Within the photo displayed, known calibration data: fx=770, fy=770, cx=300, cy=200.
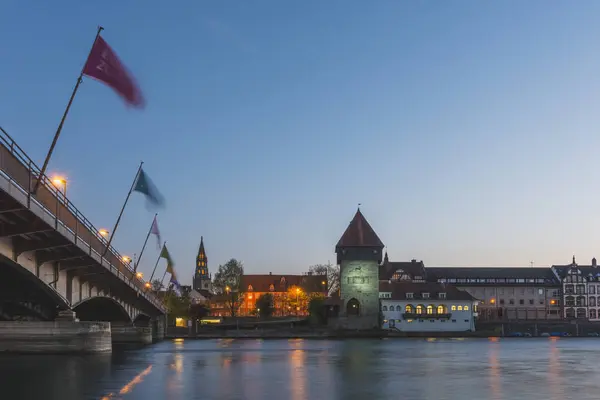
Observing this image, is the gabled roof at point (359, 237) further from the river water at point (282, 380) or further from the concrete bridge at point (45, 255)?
the river water at point (282, 380)

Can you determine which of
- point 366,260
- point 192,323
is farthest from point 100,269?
point 366,260

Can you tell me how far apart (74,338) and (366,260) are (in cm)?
10332

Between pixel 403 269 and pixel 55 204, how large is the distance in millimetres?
151151

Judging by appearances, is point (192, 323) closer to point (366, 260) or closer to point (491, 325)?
point (366, 260)

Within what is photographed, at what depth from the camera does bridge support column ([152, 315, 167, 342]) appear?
111 m

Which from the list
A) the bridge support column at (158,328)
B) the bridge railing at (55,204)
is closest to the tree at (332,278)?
the bridge support column at (158,328)

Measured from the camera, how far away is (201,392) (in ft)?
110

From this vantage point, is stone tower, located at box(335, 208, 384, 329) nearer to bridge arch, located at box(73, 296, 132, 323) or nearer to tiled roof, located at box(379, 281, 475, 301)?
tiled roof, located at box(379, 281, 475, 301)

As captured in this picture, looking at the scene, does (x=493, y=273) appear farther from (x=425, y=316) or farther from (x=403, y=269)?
(x=425, y=316)

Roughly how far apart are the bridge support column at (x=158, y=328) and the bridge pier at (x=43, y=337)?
59.0m

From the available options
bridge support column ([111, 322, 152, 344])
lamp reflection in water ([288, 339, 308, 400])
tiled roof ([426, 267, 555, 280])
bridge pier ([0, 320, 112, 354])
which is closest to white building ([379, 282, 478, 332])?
tiled roof ([426, 267, 555, 280])

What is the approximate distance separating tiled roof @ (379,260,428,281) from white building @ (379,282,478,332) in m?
28.5

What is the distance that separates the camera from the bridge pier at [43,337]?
161 feet

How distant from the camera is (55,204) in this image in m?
40.5
